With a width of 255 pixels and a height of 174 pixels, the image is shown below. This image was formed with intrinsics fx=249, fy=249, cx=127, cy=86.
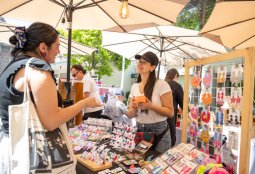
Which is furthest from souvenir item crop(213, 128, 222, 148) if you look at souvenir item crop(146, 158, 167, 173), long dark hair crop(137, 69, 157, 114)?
long dark hair crop(137, 69, 157, 114)

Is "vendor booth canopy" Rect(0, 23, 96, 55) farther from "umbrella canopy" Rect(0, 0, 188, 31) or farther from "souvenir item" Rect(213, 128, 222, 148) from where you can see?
"souvenir item" Rect(213, 128, 222, 148)

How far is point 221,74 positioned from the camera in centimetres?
155

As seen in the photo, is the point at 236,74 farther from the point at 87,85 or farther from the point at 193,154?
the point at 87,85

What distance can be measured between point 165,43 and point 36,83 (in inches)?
179

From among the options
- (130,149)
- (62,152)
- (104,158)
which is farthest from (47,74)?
(130,149)

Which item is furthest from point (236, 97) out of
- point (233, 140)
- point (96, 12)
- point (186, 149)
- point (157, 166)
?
point (96, 12)

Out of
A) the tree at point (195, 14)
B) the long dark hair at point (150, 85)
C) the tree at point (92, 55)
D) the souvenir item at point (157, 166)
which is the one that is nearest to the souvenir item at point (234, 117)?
the souvenir item at point (157, 166)

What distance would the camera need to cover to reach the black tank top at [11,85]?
4.14 ft

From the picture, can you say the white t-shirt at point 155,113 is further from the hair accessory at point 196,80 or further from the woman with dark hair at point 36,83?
the woman with dark hair at point 36,83

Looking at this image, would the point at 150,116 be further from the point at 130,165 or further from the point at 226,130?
the point at 226,130

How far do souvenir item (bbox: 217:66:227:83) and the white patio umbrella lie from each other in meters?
1.01

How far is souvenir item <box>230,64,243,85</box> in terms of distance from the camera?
140cm

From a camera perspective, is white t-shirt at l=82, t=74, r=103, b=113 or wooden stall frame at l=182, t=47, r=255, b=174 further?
Answer: white t-shirt at l=82, t=74, r=103, b=113

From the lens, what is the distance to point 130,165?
1733mm
